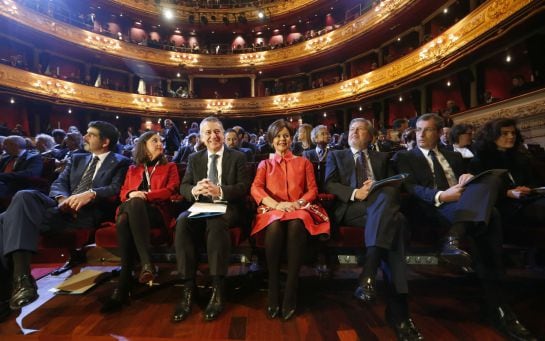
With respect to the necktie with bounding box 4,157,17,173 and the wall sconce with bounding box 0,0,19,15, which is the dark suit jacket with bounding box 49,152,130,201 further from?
the wall sconce with bounding box 0,0,19,15

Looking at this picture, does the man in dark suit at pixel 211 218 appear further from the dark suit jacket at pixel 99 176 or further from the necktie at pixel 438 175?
the necktie at pixel 438 175

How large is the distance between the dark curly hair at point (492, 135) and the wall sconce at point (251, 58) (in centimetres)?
1238

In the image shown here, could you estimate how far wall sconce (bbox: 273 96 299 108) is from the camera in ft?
41.6

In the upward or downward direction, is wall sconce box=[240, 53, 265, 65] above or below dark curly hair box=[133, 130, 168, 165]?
above

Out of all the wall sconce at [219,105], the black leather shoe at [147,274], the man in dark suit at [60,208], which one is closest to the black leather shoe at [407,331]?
the black leather shoe at [147,274]

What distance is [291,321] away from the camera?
5.14ft

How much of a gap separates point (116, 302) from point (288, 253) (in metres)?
1.03

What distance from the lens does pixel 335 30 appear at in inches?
447

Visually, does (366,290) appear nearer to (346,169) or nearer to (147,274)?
(346,169)

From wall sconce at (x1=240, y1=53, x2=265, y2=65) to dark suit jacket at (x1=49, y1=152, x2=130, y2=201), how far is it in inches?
483

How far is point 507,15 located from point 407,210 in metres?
5.95

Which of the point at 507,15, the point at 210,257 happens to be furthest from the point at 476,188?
the point at 507,15

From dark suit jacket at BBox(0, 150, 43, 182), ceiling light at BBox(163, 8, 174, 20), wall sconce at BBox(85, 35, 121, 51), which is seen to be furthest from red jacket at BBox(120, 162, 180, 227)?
ceiling light at BBox(163, 8, 174, 20)

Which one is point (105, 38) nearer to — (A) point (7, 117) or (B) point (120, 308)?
(A) point (7, 117)
